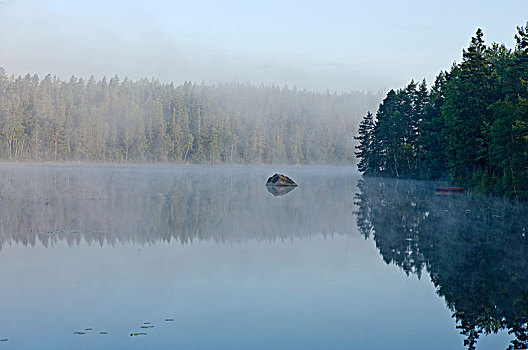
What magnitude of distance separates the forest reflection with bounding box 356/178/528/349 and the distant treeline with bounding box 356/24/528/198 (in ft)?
16.2

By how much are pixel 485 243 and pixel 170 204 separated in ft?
69.4

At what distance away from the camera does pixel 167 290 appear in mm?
13992

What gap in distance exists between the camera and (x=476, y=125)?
161 feet

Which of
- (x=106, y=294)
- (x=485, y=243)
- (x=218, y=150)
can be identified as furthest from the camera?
(x=218, y=150)

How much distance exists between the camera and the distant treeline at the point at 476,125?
1554 inches

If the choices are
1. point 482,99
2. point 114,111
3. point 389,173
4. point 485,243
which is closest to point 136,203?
point 485,243

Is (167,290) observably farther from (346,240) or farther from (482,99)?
(482,99)

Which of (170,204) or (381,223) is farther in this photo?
(170,204)

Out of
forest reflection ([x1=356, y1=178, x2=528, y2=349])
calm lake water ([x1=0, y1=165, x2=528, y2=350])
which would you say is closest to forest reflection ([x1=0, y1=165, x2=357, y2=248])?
calm lake water ([x1=0, y1=165, x2=528, y2=350])

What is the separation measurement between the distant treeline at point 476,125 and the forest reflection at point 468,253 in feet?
16.2

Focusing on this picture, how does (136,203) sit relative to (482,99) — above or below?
below

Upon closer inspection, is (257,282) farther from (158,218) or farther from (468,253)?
(158,218)

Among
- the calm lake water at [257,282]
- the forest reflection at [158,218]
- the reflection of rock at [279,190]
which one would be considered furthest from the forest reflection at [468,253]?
the reflection of rock at [279,190]

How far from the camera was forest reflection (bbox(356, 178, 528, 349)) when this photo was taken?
12.2m
